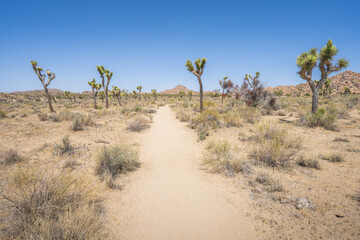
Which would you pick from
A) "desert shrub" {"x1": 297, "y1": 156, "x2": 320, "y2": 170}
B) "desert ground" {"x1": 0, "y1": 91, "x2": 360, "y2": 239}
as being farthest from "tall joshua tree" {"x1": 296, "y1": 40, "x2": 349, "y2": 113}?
"desert shrub" {"x1": 297, "y1": 156, "x2": 320, "y2": 170}

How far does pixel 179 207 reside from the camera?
10.4 ft

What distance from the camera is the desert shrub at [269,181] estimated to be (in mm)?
3395

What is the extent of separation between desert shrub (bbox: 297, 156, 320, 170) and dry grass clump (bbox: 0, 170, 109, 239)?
548cm

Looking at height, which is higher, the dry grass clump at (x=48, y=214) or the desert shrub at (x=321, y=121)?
the desert shrub at (x=321, y=121)

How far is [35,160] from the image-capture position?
505cm

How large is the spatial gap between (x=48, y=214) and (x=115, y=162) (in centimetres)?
214

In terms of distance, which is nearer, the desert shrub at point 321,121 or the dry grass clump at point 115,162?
the dry grass clump at point 115,162

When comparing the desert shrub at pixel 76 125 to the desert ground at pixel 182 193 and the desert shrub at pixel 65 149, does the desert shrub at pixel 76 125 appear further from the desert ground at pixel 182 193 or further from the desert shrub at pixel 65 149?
the desert shrub at pixel 65 149

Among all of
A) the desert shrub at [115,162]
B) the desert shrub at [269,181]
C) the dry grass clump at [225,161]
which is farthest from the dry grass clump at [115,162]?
the desert shrub at [269,181]

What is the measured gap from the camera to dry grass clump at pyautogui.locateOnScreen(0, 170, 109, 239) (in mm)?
1979

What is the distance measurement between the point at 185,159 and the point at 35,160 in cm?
522

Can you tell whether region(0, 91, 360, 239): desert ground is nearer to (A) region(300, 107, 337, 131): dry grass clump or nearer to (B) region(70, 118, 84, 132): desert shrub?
(A) region(300, 107, 337, 131): dry grass clump

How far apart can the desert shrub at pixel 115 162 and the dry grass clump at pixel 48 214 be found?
1511 millimetres

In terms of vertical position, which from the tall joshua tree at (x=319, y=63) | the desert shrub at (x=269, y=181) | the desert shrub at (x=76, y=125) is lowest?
the desert shrub at (x=269, y=181)
